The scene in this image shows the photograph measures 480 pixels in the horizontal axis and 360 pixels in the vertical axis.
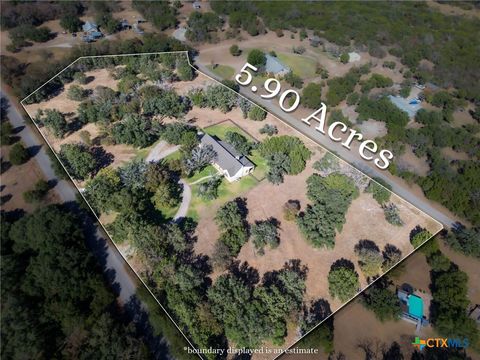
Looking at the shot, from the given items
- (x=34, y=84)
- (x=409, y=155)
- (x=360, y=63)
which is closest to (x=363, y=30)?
(x=360, y=63)

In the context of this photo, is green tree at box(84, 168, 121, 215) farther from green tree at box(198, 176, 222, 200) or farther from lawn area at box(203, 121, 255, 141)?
lawn area at box(203, 121, 255, 141)

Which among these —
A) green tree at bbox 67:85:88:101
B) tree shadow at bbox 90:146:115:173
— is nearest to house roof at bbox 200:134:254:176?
tree shadow at bbox 90:146:115:173

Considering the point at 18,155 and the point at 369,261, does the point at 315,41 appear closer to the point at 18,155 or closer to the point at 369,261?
the point at 369,261

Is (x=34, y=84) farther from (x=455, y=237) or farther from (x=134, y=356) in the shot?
(x=455, y=237)

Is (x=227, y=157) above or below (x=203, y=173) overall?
above

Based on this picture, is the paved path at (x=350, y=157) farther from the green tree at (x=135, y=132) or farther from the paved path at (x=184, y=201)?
the paved path at (x=184, y=201)

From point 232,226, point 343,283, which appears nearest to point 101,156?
point 232,226
